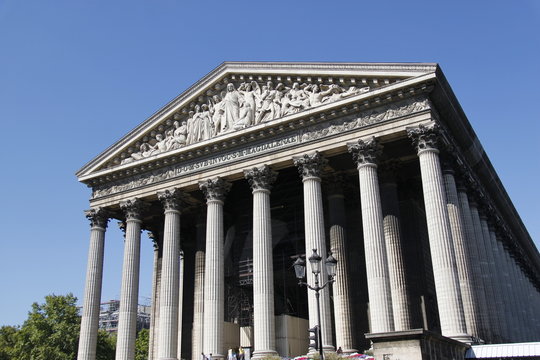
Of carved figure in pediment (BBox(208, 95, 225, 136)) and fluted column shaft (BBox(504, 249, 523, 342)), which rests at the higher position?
carved figure in pediment (BBox(208, 95, 225, 136))

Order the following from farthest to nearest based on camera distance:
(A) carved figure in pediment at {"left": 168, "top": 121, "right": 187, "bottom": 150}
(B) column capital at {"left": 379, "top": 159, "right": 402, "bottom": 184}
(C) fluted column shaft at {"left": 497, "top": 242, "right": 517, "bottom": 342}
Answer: (A) carved figure in pediment at {"left": 168, "top": 121, "right": 187, "bottom": 150} → (C) fluted column shaft at {"left": 497, "top": 242, "right": 517, "bottom": 342} → (B) column capital at {"left": 379, "top": 159, "right": 402, "bottom": 184}

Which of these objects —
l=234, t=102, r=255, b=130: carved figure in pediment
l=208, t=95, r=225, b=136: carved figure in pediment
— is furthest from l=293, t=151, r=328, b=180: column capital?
l=208, t=95, r=225, b=136: carved figure in pediment

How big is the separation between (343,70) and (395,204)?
27.7 feet

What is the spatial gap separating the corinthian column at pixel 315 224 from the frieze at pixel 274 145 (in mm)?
1470

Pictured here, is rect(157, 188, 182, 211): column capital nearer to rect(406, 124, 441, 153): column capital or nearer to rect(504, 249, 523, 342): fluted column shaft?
rect(406, 124, 441, 153): column capital

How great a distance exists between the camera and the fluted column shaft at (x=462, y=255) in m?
27.6

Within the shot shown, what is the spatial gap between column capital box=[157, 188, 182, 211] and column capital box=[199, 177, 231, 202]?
2123 millimetres

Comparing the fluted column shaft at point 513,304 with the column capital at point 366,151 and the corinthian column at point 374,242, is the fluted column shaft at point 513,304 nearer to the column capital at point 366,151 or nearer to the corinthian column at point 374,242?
the corinthian column at point 374,242

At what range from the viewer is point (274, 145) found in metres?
33.6

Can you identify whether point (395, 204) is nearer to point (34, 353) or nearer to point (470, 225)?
point (470, 225)

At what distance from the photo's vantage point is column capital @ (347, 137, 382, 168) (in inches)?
1188

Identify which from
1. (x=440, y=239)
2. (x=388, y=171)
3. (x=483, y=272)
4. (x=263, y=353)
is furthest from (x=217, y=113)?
(x=483, y=272)

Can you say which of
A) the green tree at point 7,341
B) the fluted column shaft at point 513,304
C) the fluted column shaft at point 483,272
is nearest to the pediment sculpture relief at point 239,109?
the fluted column shaft at point 483,272

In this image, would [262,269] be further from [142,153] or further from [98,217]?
[98,217]
